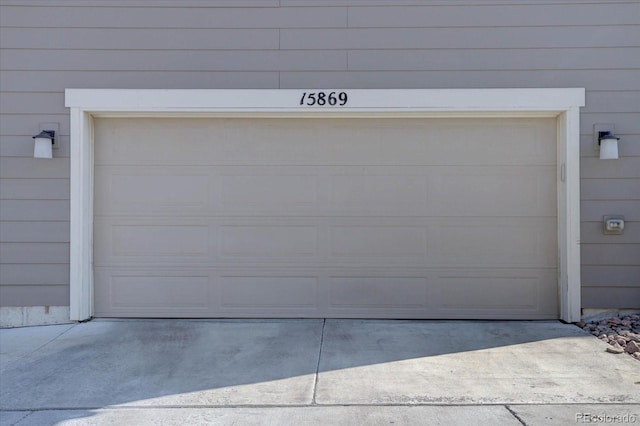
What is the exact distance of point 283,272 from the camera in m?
6.12

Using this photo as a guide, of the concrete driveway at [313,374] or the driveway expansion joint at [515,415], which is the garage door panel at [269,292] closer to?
the concrete driveway at [313,374]

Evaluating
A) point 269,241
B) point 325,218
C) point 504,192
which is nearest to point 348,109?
point 325,218

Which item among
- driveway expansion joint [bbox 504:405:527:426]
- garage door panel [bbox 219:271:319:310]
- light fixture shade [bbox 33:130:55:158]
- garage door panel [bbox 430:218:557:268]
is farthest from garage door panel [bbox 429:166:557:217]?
light fixture shade [bbox 33:130:55:158]

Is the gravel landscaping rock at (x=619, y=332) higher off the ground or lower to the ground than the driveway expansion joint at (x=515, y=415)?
higher

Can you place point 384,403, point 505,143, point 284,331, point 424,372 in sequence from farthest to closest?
point 505,143 → point 284,331 → point 424,372 → point 384,403

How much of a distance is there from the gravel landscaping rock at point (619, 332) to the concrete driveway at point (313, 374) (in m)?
0.13

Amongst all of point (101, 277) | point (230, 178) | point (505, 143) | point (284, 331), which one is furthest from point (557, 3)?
point (101, 277)

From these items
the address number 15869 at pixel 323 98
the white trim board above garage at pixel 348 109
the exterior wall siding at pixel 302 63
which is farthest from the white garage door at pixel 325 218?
the exterior wall siding at pixel 302 63

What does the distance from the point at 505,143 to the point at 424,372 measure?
300 cm

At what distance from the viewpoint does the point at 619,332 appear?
17.6ft

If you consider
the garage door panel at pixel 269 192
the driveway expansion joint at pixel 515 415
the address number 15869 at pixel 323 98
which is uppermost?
the address number 15869 at pixel 323 98

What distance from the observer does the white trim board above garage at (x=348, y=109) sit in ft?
19.2

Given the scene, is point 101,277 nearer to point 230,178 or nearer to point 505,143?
point 230,178

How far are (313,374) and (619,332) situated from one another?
10.8ft
